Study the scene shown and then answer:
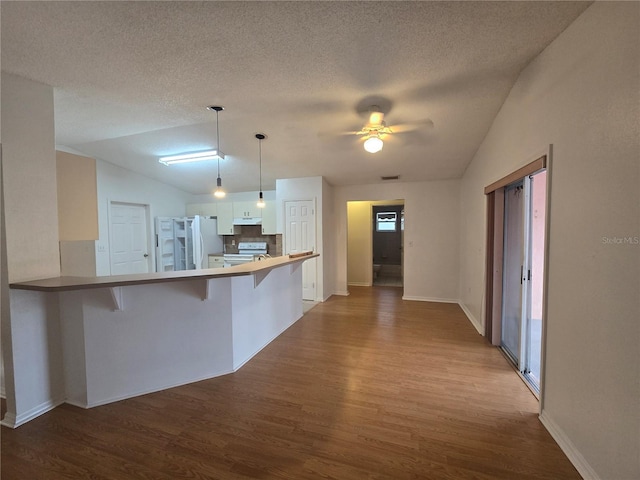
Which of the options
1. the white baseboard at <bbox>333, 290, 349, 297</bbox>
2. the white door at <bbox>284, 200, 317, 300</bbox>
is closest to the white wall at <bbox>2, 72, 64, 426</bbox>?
the white door at <bbox>284, 200, 317, 300</bbox>

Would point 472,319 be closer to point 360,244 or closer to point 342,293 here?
point 342,293

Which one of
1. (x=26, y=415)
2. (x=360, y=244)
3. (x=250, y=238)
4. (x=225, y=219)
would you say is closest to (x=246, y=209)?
(x=225, y=219)

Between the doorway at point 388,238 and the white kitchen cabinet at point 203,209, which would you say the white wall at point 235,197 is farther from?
the doorway at point 388,238

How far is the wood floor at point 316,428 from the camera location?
5.01 ft

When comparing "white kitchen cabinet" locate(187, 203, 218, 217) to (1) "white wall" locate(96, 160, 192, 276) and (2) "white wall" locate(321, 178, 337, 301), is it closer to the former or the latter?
(1) "white wall" locate(96, 160, 192, 276)

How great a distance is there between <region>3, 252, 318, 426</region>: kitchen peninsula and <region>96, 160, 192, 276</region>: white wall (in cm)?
289

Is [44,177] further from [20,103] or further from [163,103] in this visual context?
[163,103]

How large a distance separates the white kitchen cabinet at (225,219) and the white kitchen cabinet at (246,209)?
0.41 feet

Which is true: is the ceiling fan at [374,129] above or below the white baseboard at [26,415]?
above

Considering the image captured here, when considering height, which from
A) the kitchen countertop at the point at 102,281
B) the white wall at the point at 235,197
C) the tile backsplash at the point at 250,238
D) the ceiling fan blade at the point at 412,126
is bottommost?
the kitchen countertop at the point at 102,281

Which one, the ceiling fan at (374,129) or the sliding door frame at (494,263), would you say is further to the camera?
the sliding door frame at (494,263)

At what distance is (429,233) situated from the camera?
201 inches

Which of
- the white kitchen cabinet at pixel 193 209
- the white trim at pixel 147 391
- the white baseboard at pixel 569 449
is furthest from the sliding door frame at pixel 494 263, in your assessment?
the white kitchen cabinet at pixel 193 209

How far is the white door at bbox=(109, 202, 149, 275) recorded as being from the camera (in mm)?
4785
